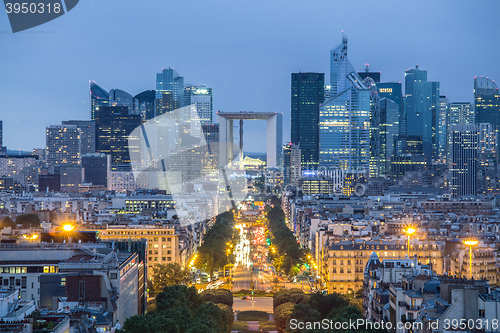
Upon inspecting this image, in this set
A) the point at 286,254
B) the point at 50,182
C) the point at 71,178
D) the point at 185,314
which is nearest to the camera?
the point at 185,314

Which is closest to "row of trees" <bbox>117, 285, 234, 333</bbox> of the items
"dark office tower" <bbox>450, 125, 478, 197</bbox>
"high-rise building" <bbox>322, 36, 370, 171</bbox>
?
"dark office tower" <bbox>450, 125, 478, 197</bbox>

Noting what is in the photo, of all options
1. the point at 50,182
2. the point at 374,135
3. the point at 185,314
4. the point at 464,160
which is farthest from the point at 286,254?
the point at 374,135

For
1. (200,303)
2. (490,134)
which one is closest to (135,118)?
(490,134)

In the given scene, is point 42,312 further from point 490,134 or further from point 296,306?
point 490,134

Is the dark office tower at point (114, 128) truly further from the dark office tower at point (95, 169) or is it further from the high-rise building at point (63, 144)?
the dark office tower at point (95, 169)

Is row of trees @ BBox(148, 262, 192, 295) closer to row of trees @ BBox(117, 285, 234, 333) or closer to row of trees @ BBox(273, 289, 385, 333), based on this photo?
row of trees @ BBox(117, 285, 234, 333)

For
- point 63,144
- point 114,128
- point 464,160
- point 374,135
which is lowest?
point 464,160

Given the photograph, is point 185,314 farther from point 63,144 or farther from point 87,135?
point 87,135
